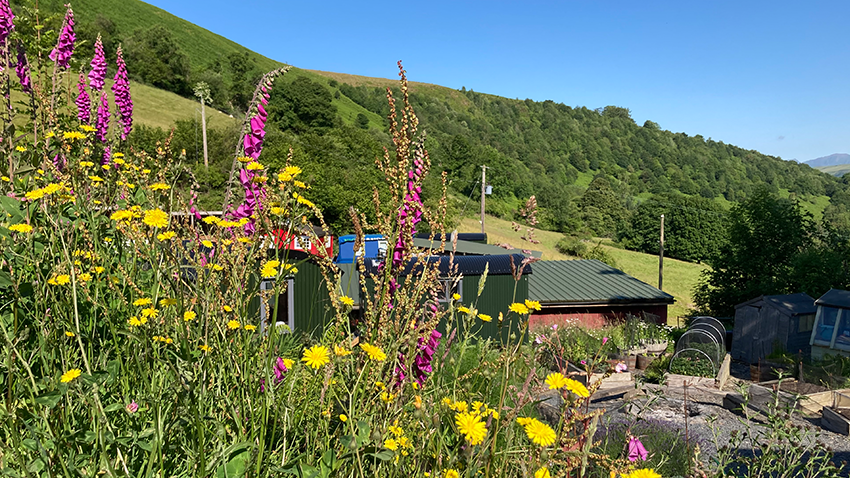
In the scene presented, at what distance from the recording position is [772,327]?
579 inches

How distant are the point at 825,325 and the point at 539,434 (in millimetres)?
15398

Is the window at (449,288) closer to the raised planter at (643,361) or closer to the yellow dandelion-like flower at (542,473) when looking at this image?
the yellow dandelion-like flower at (542,473)

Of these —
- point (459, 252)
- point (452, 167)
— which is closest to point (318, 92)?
point (452, 167)

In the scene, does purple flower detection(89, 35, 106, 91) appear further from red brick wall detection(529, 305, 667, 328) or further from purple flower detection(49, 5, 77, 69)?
red brick wall detection(529, 305, 667, 328)

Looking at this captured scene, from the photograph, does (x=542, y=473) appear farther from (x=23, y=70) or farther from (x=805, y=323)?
(x=805, y=323)

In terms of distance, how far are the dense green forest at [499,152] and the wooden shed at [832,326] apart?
855 centimetres

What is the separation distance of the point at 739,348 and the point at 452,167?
40925mm

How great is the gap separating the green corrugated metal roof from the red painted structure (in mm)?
308

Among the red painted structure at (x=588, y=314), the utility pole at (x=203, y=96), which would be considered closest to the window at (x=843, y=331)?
the red painted structure at (x=588, y=314)

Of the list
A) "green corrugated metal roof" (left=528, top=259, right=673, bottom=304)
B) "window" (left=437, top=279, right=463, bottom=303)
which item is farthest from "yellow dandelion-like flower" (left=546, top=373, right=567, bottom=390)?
"green corrugated metal roof" (left=528, top=259, right=673, bottom=304)

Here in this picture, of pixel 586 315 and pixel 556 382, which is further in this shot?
pixel 586 315

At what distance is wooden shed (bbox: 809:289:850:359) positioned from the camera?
12.5 m

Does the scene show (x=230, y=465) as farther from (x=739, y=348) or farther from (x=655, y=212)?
(x=655, y=212)

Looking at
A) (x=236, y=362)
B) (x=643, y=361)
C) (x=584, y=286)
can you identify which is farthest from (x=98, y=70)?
(x=584, y=286)
